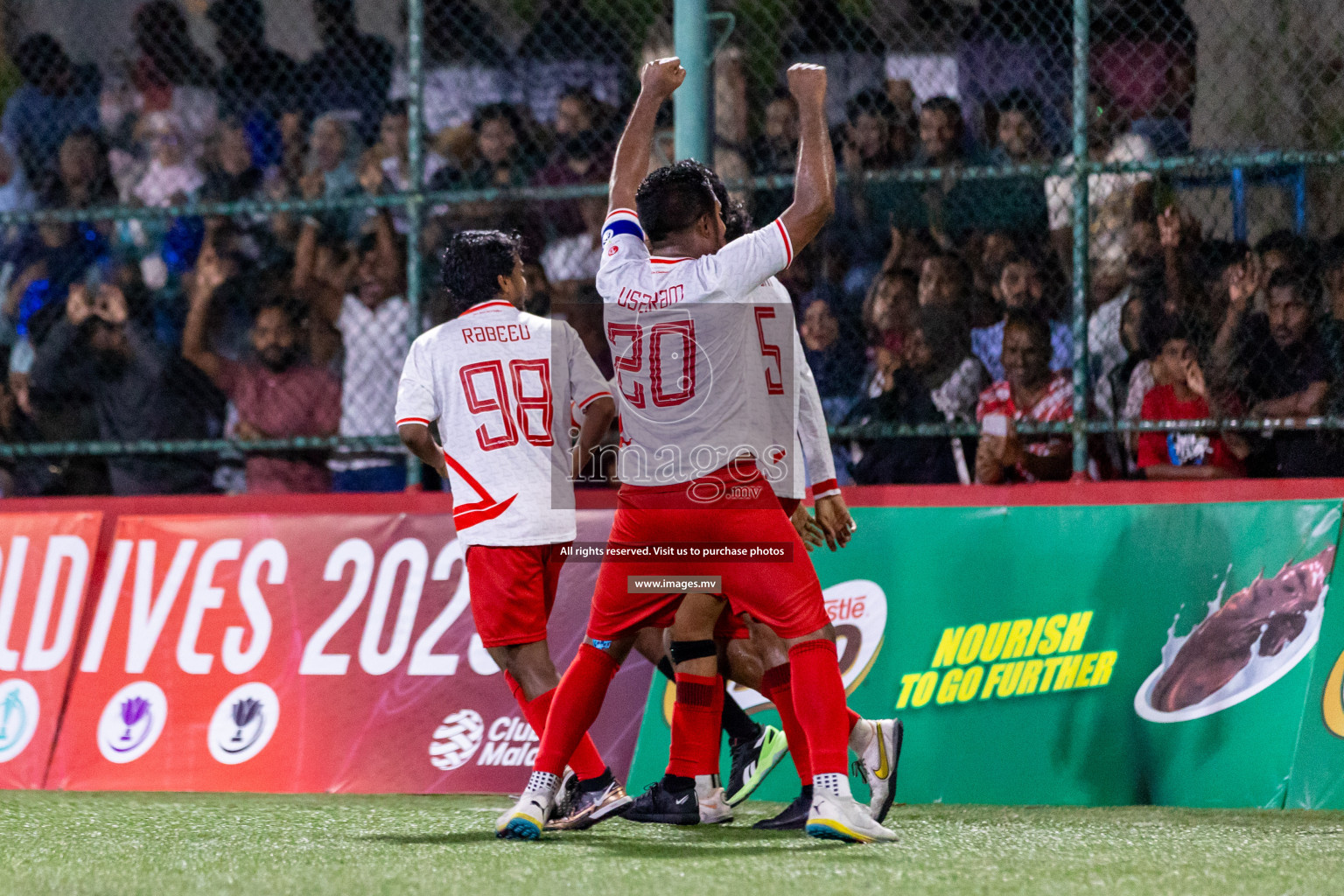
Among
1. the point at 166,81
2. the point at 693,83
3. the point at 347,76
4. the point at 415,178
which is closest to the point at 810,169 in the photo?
the point at 693,83

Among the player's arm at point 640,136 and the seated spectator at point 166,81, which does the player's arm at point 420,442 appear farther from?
the seated spectator at point 166,81

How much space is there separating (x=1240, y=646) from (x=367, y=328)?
14.0 ft

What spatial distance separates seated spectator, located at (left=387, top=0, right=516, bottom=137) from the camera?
314 inches

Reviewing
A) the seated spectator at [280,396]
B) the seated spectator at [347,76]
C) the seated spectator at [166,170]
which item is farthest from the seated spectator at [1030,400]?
the seated spectator at [166,170]

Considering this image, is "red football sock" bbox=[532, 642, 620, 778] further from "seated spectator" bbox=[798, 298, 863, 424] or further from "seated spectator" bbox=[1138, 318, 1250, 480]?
"seated spectator" bbox=[1138, 318, 1250, 480]

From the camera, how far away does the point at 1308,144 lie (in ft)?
20.4

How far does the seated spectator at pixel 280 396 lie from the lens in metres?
7.46

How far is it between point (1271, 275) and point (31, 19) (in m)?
6.78

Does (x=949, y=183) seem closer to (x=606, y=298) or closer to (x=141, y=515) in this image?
(x=606, y=298)

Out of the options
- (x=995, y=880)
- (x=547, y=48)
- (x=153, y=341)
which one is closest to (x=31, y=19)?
(x=153, y=341)

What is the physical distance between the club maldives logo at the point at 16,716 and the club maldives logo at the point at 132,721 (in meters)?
0.32

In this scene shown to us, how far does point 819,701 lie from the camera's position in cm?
419

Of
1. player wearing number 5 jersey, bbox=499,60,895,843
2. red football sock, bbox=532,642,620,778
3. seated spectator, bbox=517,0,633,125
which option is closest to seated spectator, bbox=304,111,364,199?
seated spectator, bbox=517,0,633,125

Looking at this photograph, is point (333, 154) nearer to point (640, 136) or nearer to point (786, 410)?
point (640, 136)
